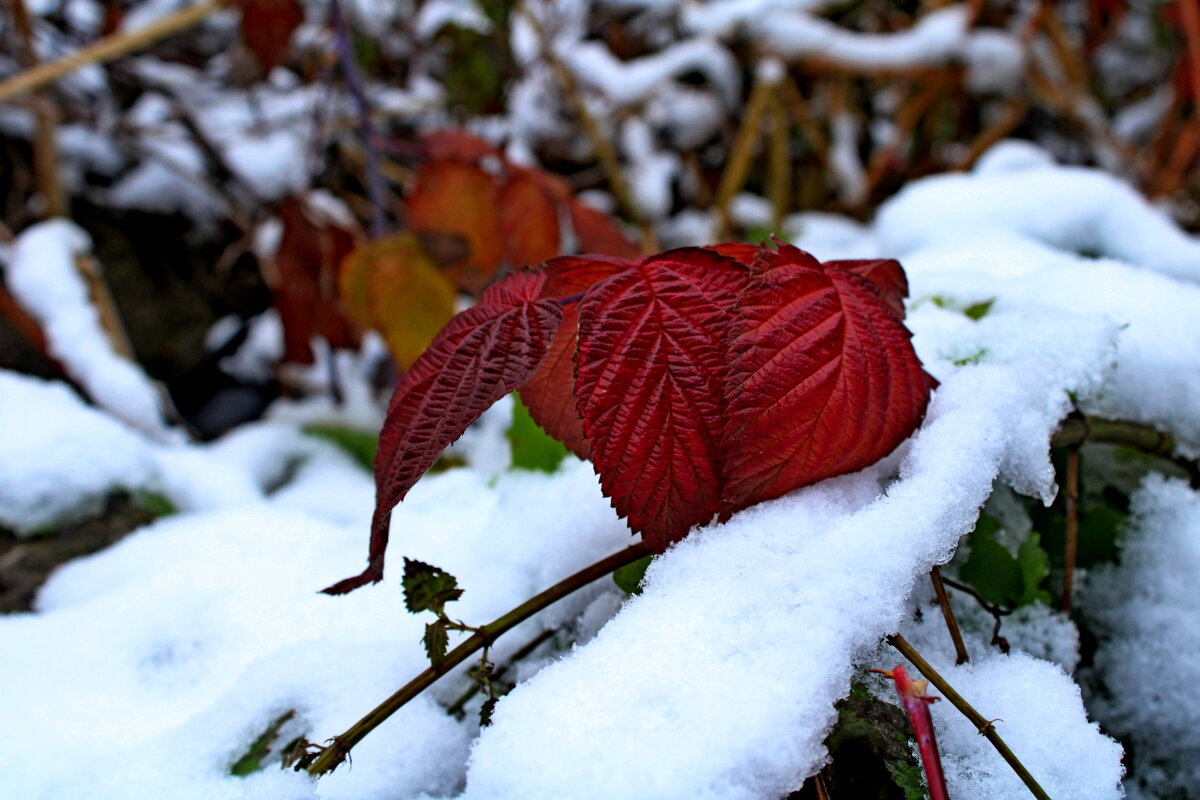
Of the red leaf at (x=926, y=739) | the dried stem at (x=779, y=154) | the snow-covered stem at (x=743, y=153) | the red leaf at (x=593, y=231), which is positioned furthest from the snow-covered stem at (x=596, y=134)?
the red leaf at (x=926, y=739)

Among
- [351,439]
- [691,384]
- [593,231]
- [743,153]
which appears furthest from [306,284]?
[691,384]

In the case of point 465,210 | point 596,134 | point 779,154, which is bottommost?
point 779,154

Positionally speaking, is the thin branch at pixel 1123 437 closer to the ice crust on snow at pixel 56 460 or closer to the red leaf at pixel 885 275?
the red leaf at pixel 885 275

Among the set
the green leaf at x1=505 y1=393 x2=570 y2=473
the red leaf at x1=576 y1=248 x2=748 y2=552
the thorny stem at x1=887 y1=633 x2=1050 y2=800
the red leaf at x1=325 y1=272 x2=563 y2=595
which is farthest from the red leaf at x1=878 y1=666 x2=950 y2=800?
the green leaf at x1=505 y1=393 x2=570 y2=473

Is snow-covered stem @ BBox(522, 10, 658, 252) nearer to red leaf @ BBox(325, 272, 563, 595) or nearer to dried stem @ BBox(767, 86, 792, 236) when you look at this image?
dried stem @ BBox(767, 86, 792, 236)

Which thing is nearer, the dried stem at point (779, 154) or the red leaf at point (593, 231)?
the red leaf at point (593, 231)

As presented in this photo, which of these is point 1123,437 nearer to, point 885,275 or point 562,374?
point 885,275
